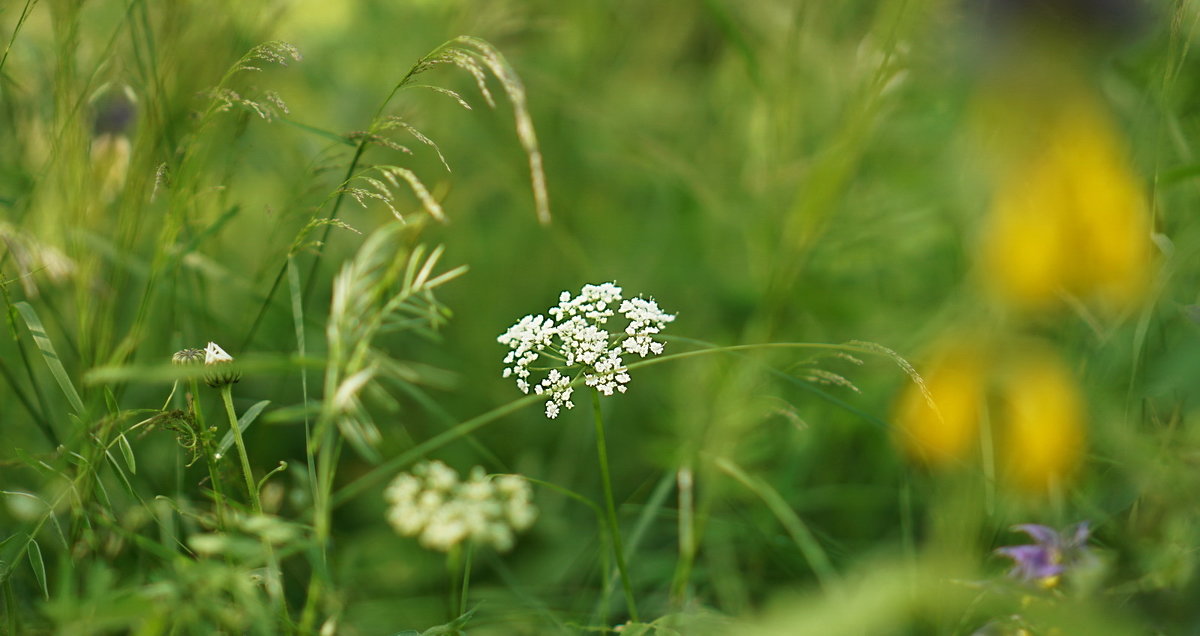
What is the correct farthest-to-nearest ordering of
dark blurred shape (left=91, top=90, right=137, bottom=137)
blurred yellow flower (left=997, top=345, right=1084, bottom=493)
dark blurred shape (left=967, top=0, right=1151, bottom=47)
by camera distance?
1. dark blurred shape (left=91, top=90, right=137, bottom=137)
2. dark blurred shape (left=967, top=0, right=1151, bottom=47)
3. blurred yellow flower (left=997, top=345, right=1084, bottom=493)

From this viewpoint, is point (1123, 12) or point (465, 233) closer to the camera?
point (1123, 12)

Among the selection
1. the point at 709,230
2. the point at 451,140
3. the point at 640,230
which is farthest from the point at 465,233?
the point at 709,230

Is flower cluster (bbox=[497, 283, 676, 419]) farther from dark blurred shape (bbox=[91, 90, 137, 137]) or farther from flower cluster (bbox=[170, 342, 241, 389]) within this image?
dark blurred shape (bbox=[91, 90, 137, 137])

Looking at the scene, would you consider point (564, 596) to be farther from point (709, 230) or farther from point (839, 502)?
point (709, 230)

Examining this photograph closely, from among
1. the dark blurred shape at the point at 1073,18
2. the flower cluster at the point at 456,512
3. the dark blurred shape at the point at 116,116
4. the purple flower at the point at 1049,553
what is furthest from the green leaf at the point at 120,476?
the dark blurred shape at the point at 1073,18

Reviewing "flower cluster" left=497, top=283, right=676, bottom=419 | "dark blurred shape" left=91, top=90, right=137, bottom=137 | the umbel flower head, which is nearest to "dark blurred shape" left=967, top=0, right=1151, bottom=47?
"flower cluster" left=497, top=283, right=676, bottom=419

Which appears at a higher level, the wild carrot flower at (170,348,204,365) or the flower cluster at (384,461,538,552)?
the wild carrot flower at (170,348,204,365)

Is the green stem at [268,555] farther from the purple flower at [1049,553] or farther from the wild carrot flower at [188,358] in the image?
the purple flower at [1049,553]
